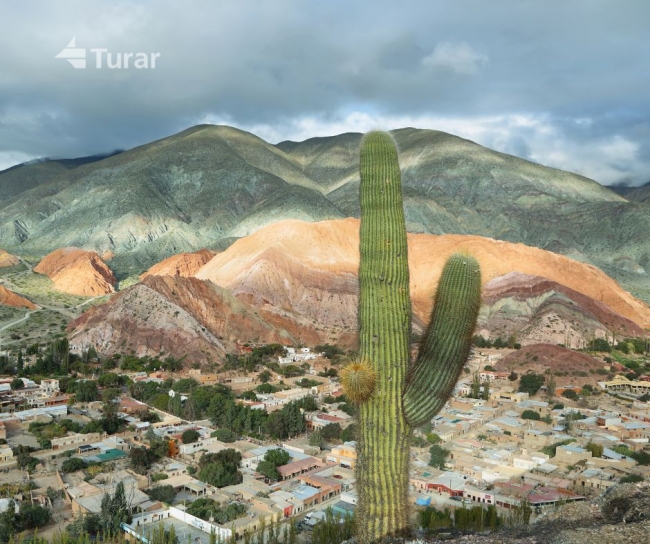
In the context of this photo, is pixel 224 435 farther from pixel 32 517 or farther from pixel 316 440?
pixel 32 517

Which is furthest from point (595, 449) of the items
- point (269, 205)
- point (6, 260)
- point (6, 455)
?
point (269, 205)

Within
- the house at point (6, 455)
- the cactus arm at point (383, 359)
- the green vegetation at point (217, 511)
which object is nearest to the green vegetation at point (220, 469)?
the green vegetation at point (217, 511)

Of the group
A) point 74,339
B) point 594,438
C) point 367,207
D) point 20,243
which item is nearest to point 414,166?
point 20,243

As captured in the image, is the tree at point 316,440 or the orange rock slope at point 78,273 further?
the orange rock slope at point 78,273

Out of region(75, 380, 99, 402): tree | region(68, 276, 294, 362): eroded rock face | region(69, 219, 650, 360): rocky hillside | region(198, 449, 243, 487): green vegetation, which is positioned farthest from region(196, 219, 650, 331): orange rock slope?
region(198, 449, 243, 487): green vegetation

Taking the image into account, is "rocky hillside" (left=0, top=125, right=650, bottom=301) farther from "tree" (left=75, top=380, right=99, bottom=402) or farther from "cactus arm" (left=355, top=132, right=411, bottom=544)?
"cactus arm" (left=355, top=132, right=411, bottom=544)

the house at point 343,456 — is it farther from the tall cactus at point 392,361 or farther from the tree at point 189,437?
the tall cactus at point 392,361
